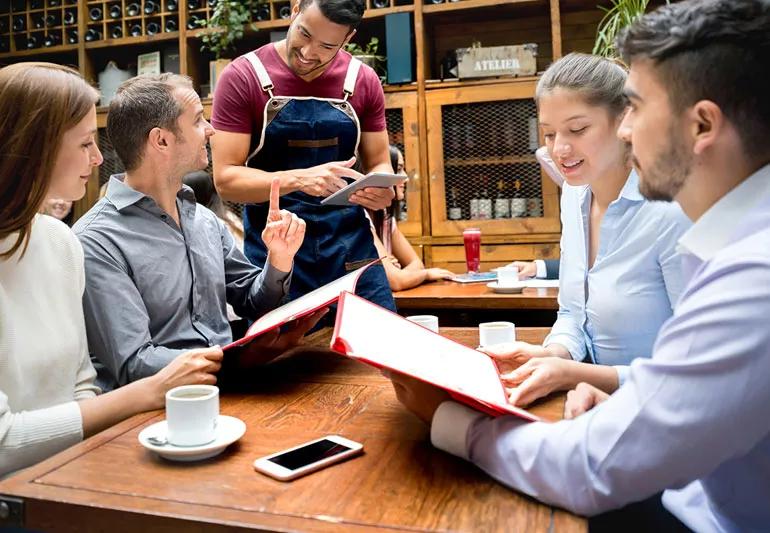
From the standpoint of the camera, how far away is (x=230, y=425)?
0.95 m

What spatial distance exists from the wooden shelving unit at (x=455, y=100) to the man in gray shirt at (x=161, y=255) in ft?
7.09

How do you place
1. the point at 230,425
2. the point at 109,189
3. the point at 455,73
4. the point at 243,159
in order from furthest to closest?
the point at 455,73, the point at 243,159, the point at 109,189, the point at 230,425

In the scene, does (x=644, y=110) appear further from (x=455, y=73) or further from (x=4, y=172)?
(x=455, y=73)

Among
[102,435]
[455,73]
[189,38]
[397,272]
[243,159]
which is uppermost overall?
[189,38]

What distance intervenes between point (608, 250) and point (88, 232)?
111cm

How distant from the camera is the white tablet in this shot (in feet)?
5.68

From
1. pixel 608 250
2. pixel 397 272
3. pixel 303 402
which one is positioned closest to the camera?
pixel 303 402

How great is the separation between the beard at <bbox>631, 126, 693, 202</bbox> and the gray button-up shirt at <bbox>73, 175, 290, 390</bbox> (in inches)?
36.9

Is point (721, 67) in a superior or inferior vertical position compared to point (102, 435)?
superior

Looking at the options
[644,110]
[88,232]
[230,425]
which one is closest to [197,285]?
[88,232]

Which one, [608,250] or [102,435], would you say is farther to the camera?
[608,250]

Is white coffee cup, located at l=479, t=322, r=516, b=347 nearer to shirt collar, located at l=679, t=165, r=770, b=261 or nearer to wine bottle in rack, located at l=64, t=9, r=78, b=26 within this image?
shirt collar, located at l=679, t=165, r=770, b=261

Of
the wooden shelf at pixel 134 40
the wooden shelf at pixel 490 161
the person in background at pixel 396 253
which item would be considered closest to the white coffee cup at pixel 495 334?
the person in background at pixel 396 253

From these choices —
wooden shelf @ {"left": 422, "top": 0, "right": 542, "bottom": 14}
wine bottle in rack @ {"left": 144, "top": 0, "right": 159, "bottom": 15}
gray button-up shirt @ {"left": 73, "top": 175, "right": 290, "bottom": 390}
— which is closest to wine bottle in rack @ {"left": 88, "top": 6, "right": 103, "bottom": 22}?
wine bottle in rack @ {"left": 144, "top": 0, "right": 159, "bottom": 15}
